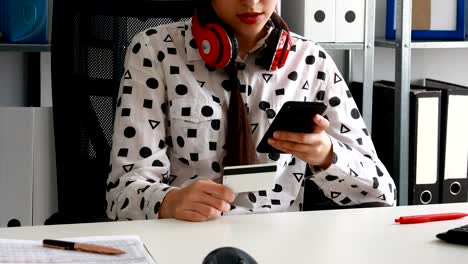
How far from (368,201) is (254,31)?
15.4 inches

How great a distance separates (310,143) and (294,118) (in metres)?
0.09

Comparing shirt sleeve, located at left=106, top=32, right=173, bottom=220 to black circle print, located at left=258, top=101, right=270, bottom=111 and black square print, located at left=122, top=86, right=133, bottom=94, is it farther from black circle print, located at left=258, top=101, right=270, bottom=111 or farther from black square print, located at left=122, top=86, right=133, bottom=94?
black circle print, located at left=258, top=101, right=270, bottom=111

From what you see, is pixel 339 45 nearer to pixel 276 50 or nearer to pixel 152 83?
pixel 276 50

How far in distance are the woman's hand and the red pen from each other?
0.19 metres

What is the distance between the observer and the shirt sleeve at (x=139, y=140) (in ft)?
5.02

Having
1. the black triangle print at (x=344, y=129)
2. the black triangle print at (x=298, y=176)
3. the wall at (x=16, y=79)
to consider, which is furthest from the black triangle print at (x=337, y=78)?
the wall at (x=16, y=79)

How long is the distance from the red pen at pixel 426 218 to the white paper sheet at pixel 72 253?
432mm

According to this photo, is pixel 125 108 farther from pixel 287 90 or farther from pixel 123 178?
pixel 287 90

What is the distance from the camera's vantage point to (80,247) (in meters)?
1.16

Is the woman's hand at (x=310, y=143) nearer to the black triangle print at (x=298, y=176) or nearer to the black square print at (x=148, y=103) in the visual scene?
the black triangle print at (x=298, y=176)

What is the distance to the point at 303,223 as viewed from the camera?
1362 millimetres

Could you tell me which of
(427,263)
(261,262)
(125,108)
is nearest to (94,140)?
(125,108)

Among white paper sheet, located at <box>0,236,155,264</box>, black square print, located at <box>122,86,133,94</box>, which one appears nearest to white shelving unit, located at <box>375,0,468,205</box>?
black square print, located at <box>122,86,133,94</box>

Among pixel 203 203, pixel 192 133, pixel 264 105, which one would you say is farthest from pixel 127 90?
pixel 203 203
